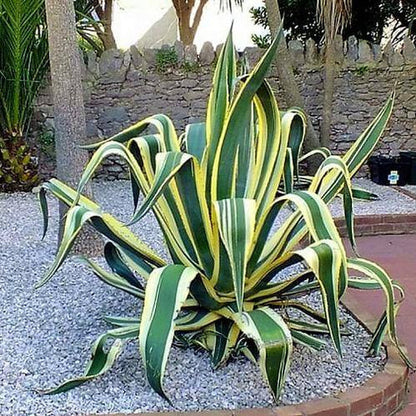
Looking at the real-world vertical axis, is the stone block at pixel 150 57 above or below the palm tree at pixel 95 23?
below

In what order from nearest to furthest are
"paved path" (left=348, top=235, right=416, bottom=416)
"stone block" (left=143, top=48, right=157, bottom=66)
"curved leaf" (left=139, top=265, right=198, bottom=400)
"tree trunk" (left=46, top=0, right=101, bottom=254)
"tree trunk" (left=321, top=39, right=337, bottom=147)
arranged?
"curved leaf" (left=139, top=265, right=198, bottom=400) < "paved path" (left=348, top=235, right=416, bottom=416) < "tree trunk" (left=46, top=0, right=101, bottom=254) < "tree trunk" (left=321, top=39, right=337, bottom=147) < "stone block" (left=143, top=48, right=157, bottom=66)

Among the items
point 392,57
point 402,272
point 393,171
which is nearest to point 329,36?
point 392,57

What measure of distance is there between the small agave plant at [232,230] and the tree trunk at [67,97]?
129 cm

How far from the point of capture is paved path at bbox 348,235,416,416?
295cm

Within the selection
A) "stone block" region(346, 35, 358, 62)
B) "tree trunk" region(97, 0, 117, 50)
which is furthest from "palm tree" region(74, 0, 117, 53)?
"stone block" region(346, 35, 358, 62)

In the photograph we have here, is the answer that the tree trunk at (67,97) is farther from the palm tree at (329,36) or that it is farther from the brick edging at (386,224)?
the palm tree at (329,36)

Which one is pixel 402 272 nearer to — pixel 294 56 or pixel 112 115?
pixel 294 56

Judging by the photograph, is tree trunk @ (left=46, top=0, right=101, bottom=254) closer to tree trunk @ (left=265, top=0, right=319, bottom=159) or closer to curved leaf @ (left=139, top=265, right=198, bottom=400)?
curved leaf @ (left=139, top=265, right=198, bottom=400)

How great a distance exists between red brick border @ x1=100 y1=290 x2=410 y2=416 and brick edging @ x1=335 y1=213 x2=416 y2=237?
120 inches

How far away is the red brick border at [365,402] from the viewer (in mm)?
2008

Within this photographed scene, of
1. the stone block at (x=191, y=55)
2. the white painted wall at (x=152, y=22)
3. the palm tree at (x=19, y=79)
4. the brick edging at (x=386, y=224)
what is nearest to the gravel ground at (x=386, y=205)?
the brick edging at (x=386, y=224)

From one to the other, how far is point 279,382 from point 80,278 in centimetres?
189

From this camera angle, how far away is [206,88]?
759cm

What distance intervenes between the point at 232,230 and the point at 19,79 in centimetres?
482
